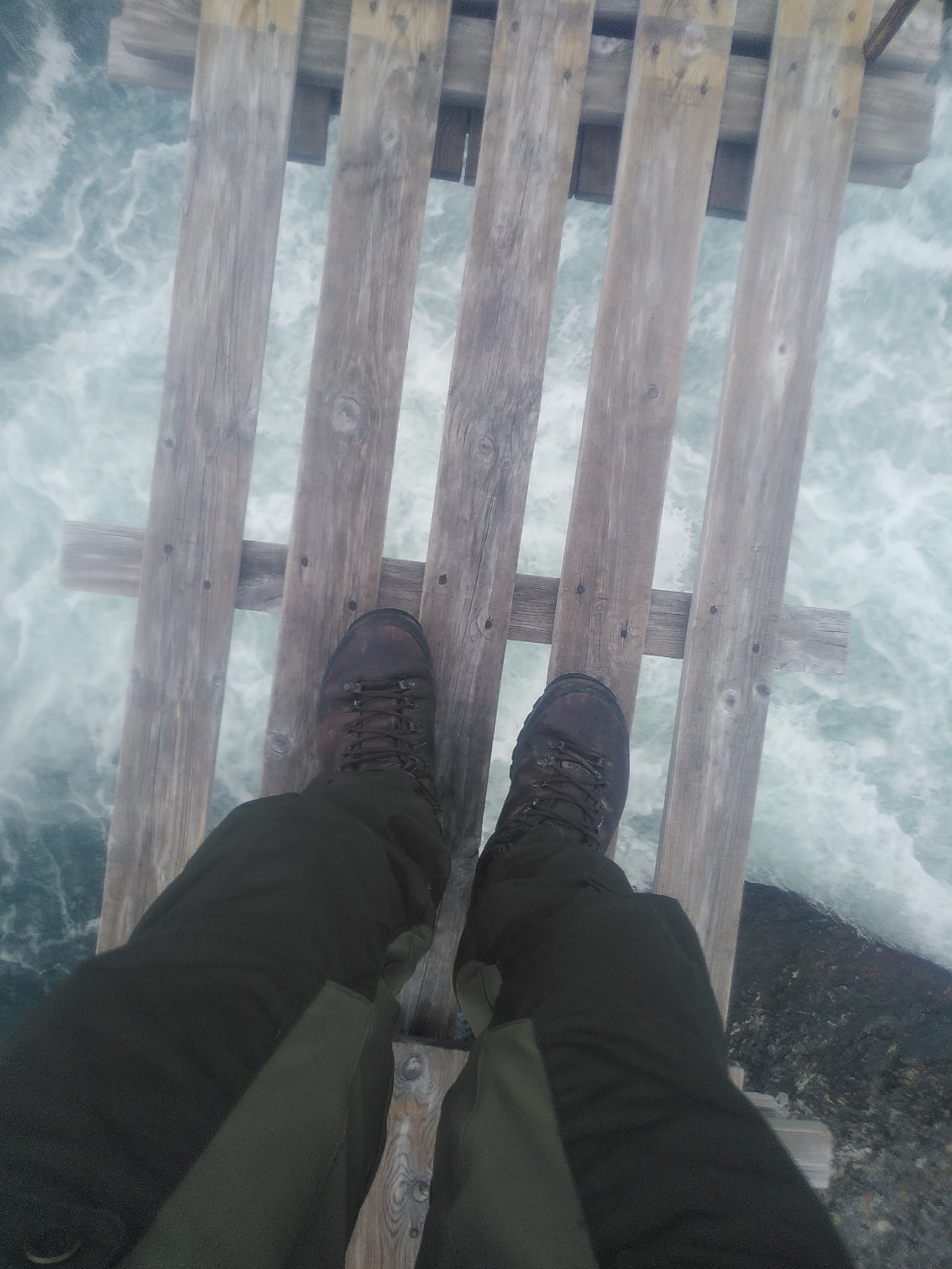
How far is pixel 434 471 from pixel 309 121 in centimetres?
116

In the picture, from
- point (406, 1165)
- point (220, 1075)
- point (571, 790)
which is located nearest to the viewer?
point (220, 1075)

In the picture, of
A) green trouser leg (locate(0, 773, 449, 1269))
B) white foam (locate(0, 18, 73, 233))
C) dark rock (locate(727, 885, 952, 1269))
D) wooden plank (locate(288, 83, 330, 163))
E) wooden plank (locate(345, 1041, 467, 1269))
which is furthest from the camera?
white foam (locate(0, 18, 73, 233))

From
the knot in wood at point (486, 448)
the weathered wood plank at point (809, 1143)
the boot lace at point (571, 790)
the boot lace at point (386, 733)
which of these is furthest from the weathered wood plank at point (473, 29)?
the weathered wood plank at point (809, 1143)

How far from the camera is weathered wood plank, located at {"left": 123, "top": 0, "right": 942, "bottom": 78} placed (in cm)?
152

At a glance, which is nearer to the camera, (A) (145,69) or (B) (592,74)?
(B) (592,74)

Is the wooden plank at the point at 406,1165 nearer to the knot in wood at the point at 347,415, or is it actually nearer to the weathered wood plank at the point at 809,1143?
the weathered wood plank at the point at 809,1143

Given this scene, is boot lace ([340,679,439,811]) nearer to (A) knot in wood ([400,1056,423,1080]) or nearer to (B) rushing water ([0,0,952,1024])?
(A) knot in wood ([400,1056,423,1080])

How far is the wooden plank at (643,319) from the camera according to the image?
1.50m

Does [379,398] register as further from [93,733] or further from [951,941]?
[951,941]

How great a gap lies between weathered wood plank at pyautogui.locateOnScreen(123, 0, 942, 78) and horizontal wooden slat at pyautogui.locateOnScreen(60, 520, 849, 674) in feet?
3.48

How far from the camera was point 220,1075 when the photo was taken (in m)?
0.77

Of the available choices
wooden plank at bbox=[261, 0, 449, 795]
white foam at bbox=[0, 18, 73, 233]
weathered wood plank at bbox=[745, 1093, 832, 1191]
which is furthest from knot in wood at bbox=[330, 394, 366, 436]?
white foam at bbox=[0, 18, 73, 233]

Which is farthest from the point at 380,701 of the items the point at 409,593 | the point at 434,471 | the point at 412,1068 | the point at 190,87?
the point at 190,87

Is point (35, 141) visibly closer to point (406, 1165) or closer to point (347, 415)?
point (347, 415)
